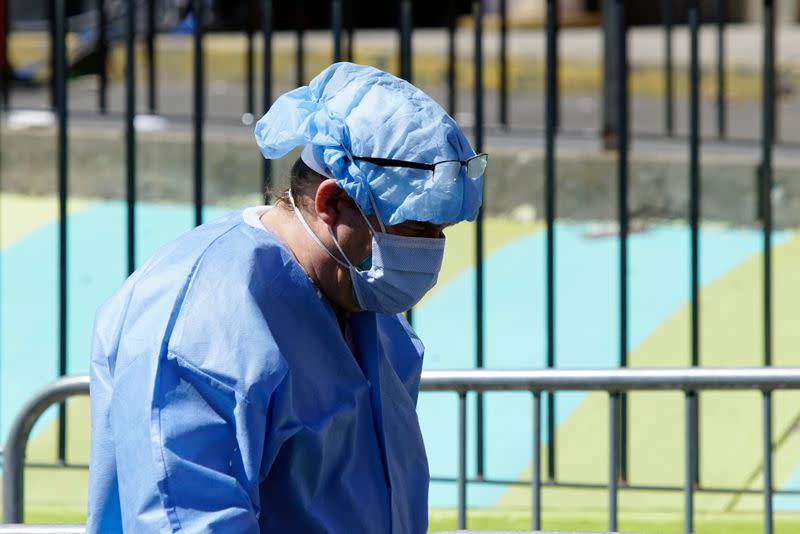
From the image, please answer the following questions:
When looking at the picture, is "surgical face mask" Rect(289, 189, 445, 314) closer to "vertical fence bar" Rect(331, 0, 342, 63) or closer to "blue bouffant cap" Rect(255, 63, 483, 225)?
"blue bouffant cap" Rect(255, 63, 483, 225)

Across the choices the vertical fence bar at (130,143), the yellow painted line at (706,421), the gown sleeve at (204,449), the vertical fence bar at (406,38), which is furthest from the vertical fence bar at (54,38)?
the gown sleeve at (204,449)

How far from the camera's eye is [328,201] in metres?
1.93

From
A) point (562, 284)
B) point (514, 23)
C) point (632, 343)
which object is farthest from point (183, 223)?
point (514, 23)

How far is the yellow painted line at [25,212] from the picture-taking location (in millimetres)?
6219

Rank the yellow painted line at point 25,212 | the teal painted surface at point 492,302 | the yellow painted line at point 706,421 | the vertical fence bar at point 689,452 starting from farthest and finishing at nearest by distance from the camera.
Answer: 1. the yellow painted line at point 25,212
2. the teal painted surface at point 492,302
3. the yellow painted line at point 706,421
4. the vertical fence bar at point 689,452

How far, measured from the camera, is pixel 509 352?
17.0 feet

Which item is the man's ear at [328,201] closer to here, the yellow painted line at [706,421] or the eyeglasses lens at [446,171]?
the eyeglasses lens at [446,171]

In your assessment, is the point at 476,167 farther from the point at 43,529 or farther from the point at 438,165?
the point at 43,529

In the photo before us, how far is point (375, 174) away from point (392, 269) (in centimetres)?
14

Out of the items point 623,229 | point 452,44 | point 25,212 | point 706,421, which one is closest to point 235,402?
point 623,229

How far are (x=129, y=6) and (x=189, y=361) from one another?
2547mm

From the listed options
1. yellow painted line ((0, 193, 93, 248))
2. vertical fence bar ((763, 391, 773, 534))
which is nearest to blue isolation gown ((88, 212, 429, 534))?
vertical fence bar ((763, 391, 773, 534))

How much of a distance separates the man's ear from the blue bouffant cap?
0.05 ft

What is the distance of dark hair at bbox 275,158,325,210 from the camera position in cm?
196
